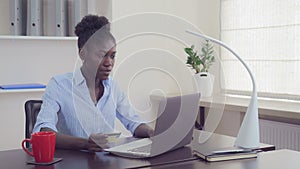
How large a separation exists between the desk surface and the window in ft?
6.05

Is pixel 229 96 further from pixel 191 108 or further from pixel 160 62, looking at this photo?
pixel 191 108

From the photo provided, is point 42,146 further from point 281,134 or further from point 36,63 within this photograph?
point 281,134

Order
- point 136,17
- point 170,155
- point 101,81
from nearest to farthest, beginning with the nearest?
point 170,155
point 136,17
point 101,81

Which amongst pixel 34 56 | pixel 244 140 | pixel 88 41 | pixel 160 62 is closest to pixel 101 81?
pixel 88 41

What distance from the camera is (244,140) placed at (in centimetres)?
177

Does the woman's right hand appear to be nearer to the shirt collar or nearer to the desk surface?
the desk surface

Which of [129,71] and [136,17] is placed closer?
[136,17]

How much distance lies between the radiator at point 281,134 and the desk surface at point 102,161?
60.1 inches

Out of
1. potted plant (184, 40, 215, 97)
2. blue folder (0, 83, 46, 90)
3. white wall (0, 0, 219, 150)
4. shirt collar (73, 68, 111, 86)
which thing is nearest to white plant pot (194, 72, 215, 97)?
potted plant (184, 40, 215, 97)

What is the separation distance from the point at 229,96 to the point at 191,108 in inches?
83.2

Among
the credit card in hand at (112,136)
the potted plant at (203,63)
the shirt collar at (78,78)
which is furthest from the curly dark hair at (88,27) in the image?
the potted plant at (203,63)

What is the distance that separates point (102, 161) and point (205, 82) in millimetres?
1956

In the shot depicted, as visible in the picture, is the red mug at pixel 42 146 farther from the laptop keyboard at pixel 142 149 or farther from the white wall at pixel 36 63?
the white wall at pixel 36 63

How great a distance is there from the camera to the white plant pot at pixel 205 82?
11.0 feet
